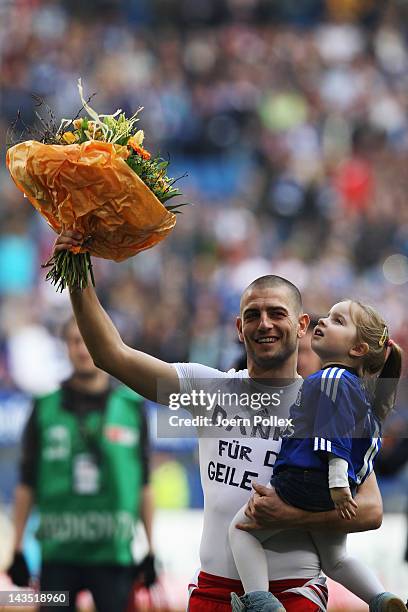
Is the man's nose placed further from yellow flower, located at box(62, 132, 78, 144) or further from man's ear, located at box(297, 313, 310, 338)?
yellow flower, located at box(62, 132, 78, 144)

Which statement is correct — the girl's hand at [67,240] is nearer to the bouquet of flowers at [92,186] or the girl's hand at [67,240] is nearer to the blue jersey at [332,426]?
the bouquet of flowers at [92,186]

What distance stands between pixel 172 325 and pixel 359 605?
6.60 meters

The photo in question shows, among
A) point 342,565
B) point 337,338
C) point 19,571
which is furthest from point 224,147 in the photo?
point 342,565

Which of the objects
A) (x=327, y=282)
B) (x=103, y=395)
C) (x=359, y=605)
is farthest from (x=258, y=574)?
(x=327, y=282)

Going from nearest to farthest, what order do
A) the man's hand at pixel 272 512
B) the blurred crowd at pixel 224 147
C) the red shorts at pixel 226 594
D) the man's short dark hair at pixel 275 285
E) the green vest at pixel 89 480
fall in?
1. the man's hand at pixel 272 512
2. the red shorts at pixel 226 594
3. the man's short dark hair at pixel 275 285
4. the green vest at pixel 89 480
5. the blurred crowd at pixel 224 147

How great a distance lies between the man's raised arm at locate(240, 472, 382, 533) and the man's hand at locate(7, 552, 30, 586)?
280 cm

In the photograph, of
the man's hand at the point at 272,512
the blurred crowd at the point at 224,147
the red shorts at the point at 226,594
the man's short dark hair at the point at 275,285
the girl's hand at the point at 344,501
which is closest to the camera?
the girl's hand at the point at 344,501

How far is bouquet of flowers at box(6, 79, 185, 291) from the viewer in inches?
162

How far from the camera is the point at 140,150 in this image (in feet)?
14.0

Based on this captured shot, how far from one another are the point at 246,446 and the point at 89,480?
9.16ft

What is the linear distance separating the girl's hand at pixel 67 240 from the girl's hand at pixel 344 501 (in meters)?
1.22

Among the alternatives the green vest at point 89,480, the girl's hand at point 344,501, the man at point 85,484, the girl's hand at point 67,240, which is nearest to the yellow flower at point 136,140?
the girl's hand at point 67,240

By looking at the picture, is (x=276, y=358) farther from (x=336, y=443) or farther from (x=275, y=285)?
(x=336, y=443)

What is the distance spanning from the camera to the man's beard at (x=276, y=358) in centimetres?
428
